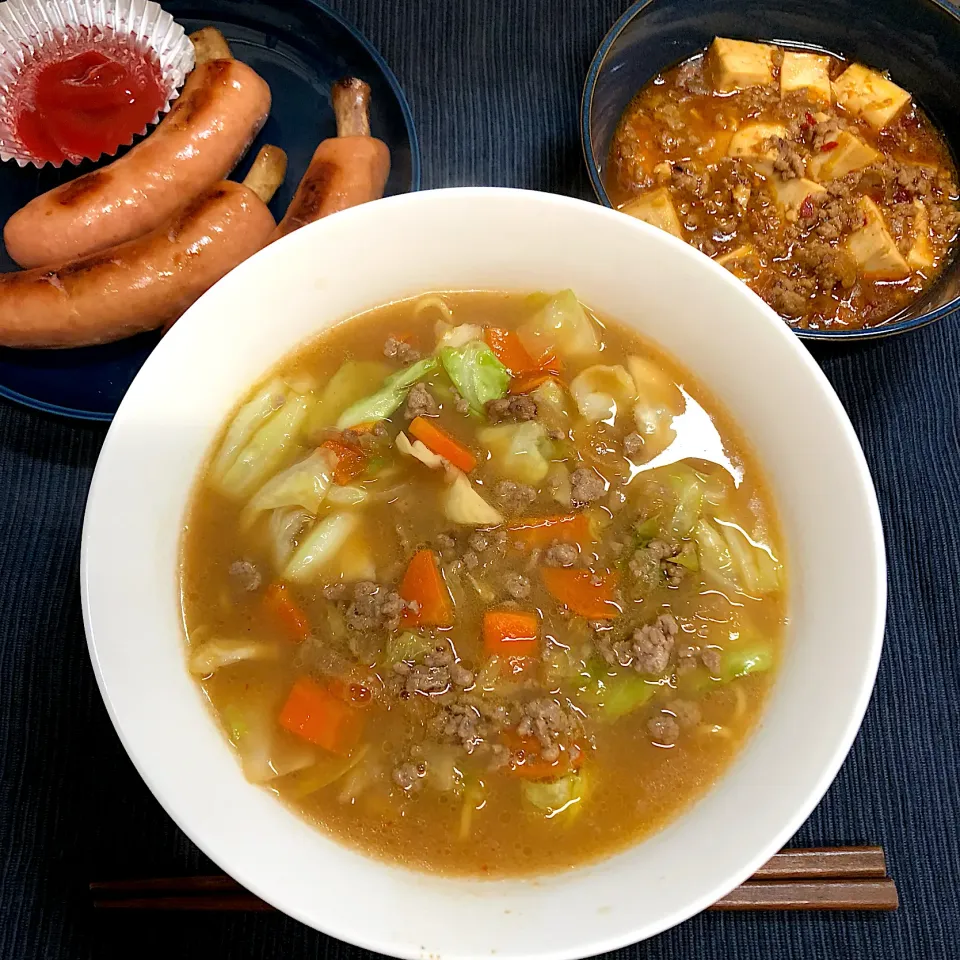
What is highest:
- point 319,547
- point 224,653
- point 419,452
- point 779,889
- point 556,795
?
point 419,452

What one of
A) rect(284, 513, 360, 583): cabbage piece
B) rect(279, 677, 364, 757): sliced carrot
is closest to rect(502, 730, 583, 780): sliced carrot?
rect(279, 677, 364, 757): sliced carrot

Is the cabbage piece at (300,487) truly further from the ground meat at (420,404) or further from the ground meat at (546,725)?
the ground meat at (546,725)

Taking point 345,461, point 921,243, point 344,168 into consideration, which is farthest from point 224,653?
point 921,243

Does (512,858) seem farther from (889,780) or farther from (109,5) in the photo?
(109,5)

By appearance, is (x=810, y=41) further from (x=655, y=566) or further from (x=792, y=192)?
(x=655, y=566)

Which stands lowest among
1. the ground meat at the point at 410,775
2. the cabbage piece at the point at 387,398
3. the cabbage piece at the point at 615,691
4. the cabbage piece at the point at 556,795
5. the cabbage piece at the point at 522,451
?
the cabbage piece at the point at 556,795

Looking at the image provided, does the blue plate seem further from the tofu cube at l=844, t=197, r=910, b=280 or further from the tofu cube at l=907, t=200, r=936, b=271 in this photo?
the tofu cube at l=907, t=200, r=936, b=271

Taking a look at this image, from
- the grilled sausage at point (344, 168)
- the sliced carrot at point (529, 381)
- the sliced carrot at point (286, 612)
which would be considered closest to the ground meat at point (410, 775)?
the sliced carrot at point (286, 612)

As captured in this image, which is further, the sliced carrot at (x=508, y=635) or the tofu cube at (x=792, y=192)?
the tofu cube at (x=792, y=192)
